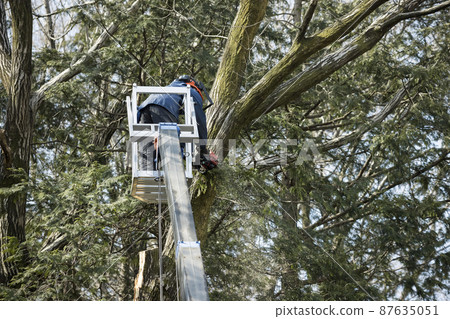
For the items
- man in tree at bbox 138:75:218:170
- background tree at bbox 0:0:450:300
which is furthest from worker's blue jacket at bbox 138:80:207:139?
background tree at bbox 0:0:450:300

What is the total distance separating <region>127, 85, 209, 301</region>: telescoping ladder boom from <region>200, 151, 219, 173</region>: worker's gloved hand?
1.07 ft

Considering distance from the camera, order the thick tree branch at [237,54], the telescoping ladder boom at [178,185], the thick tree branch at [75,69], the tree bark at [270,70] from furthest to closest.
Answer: the thick tree branch at [75,69]
the thick tree branch at [237,54]
the tree bark at [270,70]
the telescoping ladder boom at [178,185]

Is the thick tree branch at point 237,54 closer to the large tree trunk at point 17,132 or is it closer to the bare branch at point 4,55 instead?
the large tree trunk at point 17,132

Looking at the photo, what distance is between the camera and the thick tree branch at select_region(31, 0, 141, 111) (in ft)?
28.4

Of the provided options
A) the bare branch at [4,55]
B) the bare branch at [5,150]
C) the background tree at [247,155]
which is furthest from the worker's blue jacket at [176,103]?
the bare branch at [4,55]

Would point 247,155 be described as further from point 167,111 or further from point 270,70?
point 167,111

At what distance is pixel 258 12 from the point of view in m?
6.92

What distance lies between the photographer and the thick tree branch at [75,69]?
28.4 ft

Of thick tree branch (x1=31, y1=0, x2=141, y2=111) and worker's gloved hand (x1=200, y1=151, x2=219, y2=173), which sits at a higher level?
thick tree branch (x1=31, y1=0, x2=141, y2=111)

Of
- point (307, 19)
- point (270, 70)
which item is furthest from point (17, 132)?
point (307, 19)

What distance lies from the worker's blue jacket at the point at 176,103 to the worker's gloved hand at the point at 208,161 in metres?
0.19

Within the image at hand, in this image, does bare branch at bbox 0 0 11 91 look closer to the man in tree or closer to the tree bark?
the tree bark

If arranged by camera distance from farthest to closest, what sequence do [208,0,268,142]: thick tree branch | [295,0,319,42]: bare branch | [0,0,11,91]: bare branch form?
[0,0,11,91]: bare branch, [208,0,268,142]: thick tree branch, [295,0,319,42]: bare branch

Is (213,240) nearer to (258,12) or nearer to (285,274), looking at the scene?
(285,274)
